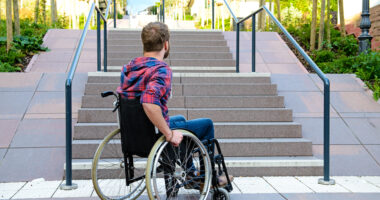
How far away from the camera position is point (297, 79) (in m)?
6.36

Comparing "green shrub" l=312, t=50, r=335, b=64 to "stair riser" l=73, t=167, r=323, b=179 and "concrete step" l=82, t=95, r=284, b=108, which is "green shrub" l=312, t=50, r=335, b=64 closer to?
"concrete step" l=82, t=95, r=284, b=108

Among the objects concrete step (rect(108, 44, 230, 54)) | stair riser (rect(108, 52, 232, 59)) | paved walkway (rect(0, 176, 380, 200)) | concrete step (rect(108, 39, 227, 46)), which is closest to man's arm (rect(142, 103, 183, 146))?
paved walkway (rect(0, 176, 380, 200))

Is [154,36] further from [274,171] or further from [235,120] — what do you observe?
[235,120]

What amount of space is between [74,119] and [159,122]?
2568 mm

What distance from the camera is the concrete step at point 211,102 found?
204 inches

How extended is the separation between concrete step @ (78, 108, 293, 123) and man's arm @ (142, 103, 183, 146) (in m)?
2.15

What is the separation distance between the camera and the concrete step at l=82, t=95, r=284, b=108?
17.0 ft

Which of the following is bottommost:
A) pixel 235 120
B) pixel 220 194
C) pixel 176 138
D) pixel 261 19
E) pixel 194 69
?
pixel 220 194

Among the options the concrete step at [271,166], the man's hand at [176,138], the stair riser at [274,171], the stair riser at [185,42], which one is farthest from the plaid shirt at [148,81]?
the stair riser at [185,42]

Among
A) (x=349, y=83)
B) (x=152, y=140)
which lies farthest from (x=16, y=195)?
(x=349, y=83)

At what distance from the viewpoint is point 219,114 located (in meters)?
5.06

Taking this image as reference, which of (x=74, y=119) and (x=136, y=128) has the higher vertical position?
(x=136, y=128)

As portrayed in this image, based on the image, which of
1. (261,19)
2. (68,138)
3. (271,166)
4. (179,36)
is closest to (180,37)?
(179,36)

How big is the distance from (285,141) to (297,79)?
1.99 meters
